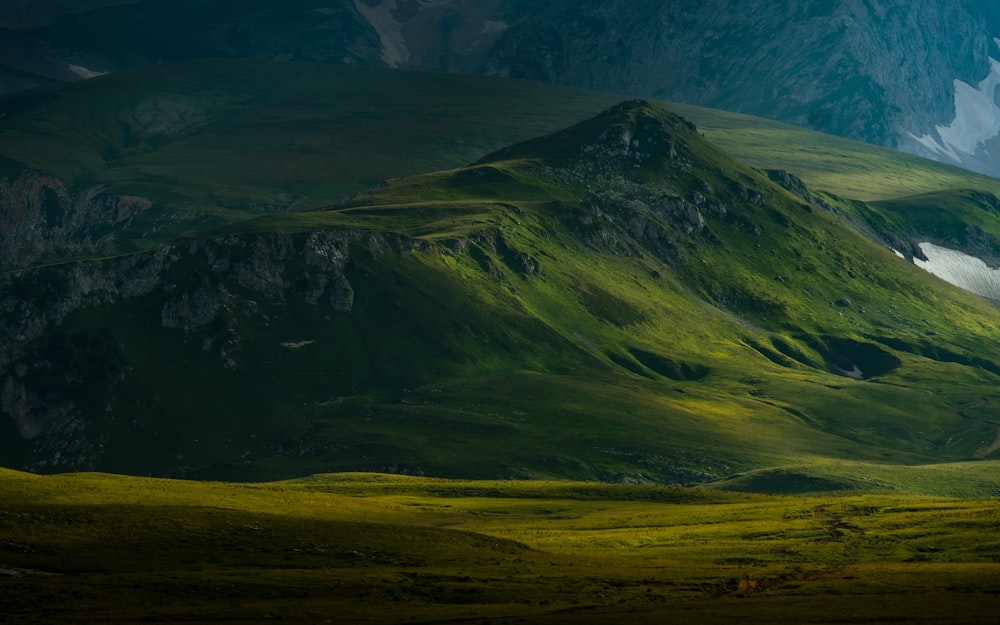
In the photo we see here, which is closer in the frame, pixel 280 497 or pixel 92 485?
pixel 92 485

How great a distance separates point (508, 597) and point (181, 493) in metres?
Answer: 67.5

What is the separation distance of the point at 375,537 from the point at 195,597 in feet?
90.3

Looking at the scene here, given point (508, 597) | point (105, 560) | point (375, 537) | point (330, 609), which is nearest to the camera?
point (330, 609)

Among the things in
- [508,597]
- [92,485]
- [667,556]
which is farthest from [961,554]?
[92,485]

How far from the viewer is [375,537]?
131125 millimetres

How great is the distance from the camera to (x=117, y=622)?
95.2 meters

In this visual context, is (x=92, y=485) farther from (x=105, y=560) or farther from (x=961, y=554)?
(x=961, y=554)

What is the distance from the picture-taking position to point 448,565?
123062mm

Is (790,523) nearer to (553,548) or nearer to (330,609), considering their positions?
(553,548)

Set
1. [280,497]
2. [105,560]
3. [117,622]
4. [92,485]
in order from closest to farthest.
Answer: [117,622] < [105,560] < [92,485] < [280,497]

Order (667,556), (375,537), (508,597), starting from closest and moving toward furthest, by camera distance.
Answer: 1. (508,597)
2. (375,537)
3. (667,556)

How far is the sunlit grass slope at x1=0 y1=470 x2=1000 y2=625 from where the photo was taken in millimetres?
99812

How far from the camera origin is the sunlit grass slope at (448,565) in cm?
9981

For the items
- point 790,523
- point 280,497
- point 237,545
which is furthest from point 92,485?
point 790,523
